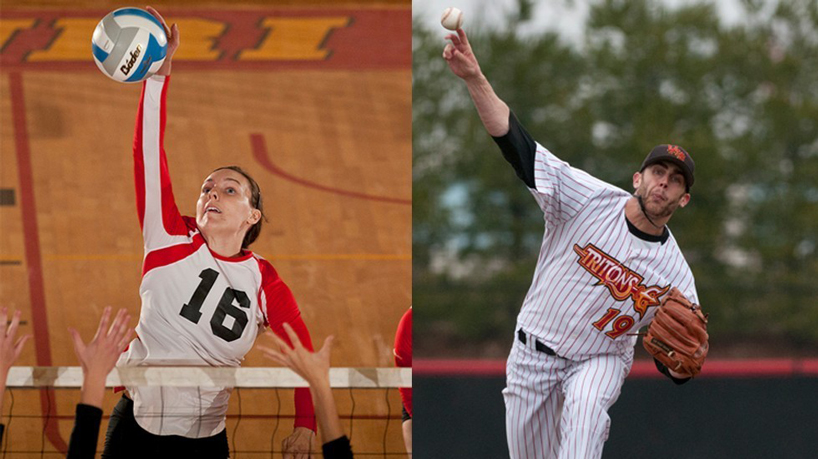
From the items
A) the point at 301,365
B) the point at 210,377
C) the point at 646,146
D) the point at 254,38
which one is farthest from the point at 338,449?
the point at 646,146

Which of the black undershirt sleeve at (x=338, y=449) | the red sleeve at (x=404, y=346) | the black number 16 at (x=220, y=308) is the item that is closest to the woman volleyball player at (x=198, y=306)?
the black number 16 at (x=220, y=308)

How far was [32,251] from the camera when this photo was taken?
Answer: 25.1ft

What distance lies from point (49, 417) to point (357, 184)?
2840 mm

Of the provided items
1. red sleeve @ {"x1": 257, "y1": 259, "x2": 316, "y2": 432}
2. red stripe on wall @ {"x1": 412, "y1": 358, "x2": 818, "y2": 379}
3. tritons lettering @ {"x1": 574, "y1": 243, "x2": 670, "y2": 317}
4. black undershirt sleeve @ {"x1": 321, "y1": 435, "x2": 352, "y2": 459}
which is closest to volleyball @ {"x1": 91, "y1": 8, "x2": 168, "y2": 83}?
red sleeve @ {"x1": 257, "y1": 259, "x2": 316, "y2": 432}

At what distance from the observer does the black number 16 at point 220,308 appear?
4832 millimetres

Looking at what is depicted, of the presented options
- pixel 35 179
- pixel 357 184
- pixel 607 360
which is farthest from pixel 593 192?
pixel 35 179

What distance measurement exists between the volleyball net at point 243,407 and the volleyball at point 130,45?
143cm

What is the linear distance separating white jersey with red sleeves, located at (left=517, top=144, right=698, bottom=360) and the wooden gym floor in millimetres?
1898

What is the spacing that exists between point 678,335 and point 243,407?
295 centimetres

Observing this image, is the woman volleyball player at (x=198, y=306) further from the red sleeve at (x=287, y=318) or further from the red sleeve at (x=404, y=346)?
the red sleeve at (x=404, y=346)

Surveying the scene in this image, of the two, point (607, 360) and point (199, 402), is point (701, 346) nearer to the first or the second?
point (607, 360)

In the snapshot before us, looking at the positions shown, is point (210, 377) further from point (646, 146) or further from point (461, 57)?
point (646, 146)

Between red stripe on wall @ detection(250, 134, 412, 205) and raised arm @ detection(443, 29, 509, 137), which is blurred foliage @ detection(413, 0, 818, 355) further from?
raised arm @ detection(443, 29, 509, 137)

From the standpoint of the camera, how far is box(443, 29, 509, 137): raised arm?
429 centimetres
